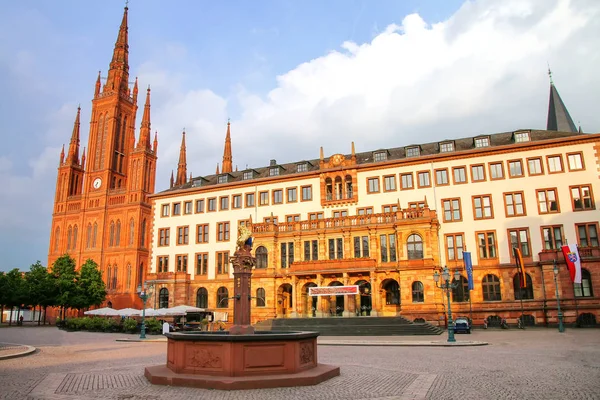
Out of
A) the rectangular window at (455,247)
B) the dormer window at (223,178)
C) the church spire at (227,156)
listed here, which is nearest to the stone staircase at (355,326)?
the rectangular window at (455,247)

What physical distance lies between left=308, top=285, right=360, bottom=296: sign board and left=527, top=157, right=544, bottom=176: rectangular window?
809 inches

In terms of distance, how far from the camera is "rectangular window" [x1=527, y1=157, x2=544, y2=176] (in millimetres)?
45250

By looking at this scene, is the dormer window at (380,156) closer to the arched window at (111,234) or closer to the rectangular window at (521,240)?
the rectangular window at (521,240)

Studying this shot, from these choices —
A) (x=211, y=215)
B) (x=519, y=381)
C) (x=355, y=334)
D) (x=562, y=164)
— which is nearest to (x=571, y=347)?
(x=519, y=381)

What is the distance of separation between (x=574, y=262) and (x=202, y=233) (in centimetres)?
3999

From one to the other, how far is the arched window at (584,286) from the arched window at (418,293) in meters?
12.8

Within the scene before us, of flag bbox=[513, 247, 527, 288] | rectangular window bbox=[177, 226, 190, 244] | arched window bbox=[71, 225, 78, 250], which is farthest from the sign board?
arched window bbox=[71, 225, 78, 250]

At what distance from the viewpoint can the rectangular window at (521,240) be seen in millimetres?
44312

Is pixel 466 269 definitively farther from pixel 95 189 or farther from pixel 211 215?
pixel 95 189

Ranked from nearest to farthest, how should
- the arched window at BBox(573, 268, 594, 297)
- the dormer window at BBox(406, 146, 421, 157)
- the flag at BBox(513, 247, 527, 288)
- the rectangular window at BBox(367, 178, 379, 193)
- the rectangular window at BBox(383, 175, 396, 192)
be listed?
the arched window at BBox(573, 268, 594, 297)
the flag at BBox(513, 247, 527, 288)
the rectangular window at BBox(383, 175, 396, 192)
the rectangular window at BBox(367, 178, 379, 193)
the dormer window at BBox(406, 146, 421, 157)

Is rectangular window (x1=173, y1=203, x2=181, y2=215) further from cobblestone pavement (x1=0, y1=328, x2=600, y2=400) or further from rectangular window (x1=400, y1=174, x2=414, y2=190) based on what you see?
cobblestone pavement (x1=0, y1=328, x2=600, y2=400)

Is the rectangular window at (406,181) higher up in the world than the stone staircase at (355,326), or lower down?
higher up

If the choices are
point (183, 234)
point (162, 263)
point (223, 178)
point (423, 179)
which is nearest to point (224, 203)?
point (223, 178)

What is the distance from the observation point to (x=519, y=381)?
1354 centimetres
